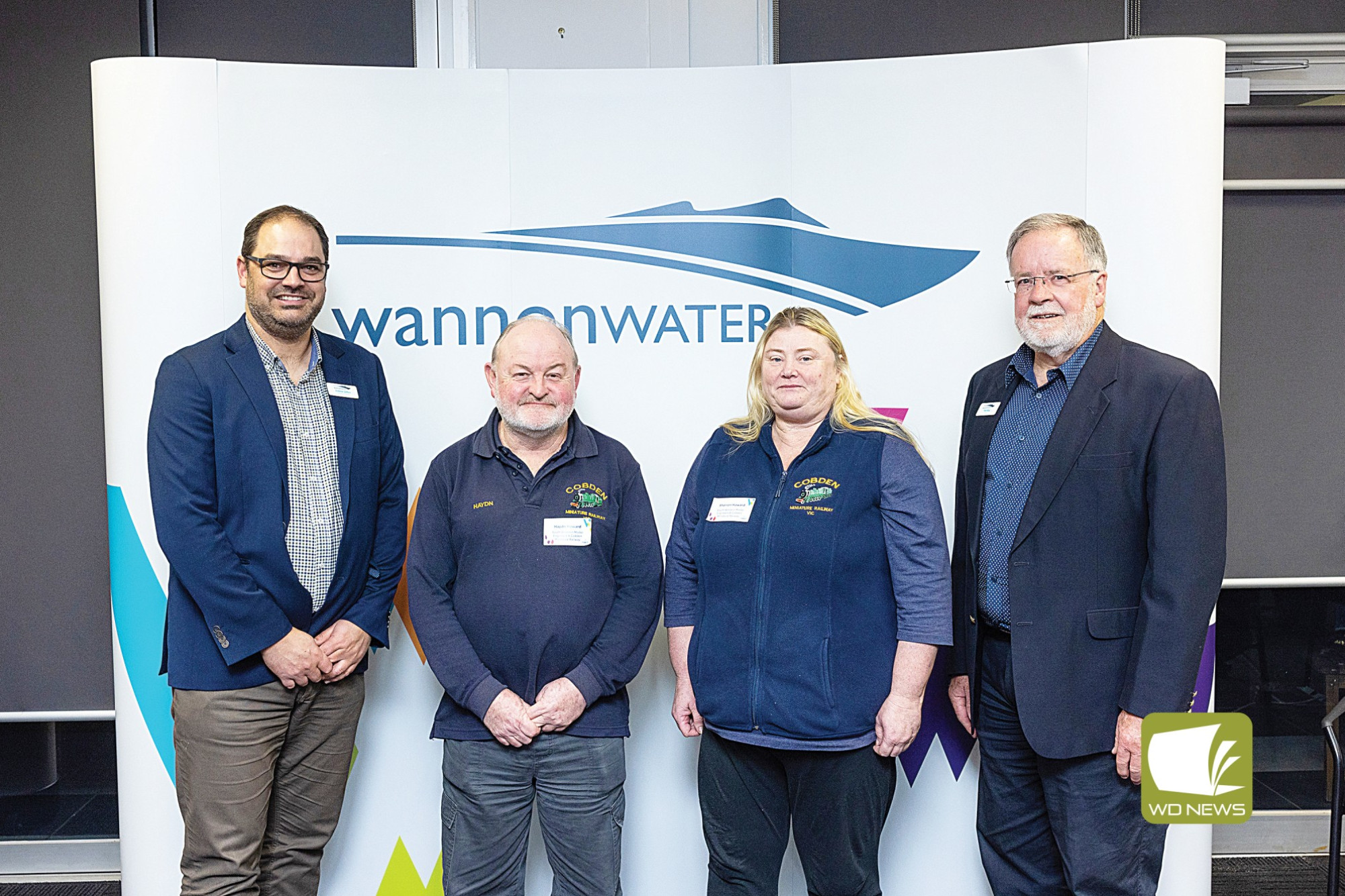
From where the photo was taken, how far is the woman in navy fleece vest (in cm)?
201

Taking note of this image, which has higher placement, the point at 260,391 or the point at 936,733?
the point at 260,391

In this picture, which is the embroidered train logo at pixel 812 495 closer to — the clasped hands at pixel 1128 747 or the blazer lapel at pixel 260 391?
the clasped hands at pixel 1128 747

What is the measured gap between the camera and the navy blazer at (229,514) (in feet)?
6.91

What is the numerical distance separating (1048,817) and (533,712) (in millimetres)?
1183

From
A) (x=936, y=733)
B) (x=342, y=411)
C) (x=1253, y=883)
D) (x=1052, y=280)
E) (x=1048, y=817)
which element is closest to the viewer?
(x=1052, y=280)

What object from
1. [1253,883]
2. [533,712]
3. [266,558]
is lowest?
[1253,883]

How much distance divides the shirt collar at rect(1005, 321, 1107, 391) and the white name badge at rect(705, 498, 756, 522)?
674 millimetres

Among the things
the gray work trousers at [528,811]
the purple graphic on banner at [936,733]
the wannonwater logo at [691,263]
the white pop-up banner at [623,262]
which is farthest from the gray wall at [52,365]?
the purple graphic on banner at [936,733]

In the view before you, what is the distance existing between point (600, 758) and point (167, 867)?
1.32 meters

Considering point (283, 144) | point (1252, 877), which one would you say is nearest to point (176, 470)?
point (283, 144)

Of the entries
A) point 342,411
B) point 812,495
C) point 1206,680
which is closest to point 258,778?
point 342,411

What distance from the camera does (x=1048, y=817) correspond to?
2139 millimetres

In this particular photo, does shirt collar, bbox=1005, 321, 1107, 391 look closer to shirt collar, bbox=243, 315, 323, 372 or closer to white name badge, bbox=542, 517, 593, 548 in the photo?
white name badge, bbox=542, 517, 593, 548

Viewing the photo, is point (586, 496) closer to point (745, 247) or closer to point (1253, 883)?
point (745, 247)
